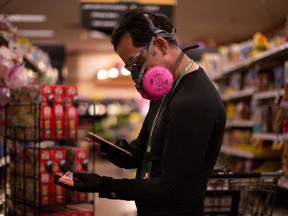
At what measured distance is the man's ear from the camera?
1789 mm

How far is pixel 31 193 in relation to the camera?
301cm

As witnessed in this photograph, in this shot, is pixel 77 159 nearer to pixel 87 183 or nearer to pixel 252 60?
pixel 87 183

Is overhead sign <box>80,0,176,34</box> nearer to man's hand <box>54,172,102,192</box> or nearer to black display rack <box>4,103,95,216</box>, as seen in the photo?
black display rack <box>4,103,95,216</box>

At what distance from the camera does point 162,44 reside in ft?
5.91

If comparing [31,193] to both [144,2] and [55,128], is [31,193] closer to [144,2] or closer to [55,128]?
[55,128]

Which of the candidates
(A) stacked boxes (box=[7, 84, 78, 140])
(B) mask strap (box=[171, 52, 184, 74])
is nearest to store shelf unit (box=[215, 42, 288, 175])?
(A) stacked boxes (box=[7, 84, 78, 140])

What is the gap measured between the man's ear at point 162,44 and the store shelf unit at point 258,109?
6.25 ft

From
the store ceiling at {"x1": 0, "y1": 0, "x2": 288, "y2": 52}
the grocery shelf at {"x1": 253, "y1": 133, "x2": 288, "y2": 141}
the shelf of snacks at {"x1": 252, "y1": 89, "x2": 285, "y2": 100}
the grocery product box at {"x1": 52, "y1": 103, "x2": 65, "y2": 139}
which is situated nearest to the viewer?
the grocery product box at {"x1": 52, "y1": 103, "x2": 65, "y2": 139}

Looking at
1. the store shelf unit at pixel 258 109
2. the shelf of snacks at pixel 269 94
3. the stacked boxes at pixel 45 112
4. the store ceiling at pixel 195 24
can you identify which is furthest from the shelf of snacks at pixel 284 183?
the store ceiling at pixel 195 24

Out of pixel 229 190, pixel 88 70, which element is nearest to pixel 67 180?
pixel 229 190

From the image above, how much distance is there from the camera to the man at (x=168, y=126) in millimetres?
1651

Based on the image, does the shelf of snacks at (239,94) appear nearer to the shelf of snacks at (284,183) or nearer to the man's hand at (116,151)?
the shelf of snacks at (284,183)

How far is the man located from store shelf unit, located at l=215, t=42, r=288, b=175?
1.89m

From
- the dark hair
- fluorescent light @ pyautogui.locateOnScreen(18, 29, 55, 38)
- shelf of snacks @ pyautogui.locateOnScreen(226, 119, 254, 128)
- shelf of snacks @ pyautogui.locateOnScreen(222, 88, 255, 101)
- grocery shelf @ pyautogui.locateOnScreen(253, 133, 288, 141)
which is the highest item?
fluorescent light @ pyautogui.locateOnScreen(18, 29, 55, 38)
